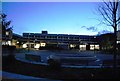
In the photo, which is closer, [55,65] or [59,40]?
[55,65]

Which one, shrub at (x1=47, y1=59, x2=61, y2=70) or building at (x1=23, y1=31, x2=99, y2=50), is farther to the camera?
building at (x1=23, y1=31, x2=99, y2=50)

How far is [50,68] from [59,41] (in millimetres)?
70920

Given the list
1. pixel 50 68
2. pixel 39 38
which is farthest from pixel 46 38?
pixel 50 68

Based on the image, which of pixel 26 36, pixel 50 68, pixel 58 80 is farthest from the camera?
pixel 26 36

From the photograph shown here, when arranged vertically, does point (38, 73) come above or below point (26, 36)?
below

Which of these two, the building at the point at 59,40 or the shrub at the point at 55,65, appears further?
the building at the point at 59,40

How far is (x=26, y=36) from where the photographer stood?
78.6 meters

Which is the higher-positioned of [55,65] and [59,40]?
[59,40]

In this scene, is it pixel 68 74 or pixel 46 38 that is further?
pixel 46 38

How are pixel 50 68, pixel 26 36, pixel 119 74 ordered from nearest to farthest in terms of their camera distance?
pixel 119 74, pixel 50 68, pixel 26 36

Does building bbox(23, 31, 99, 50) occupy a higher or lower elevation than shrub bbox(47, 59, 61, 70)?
higher

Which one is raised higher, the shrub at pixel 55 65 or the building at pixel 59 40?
the building at pixel 59 40

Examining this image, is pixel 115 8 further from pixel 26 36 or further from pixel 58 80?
pixel 26 36

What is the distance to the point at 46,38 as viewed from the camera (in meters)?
86.5
